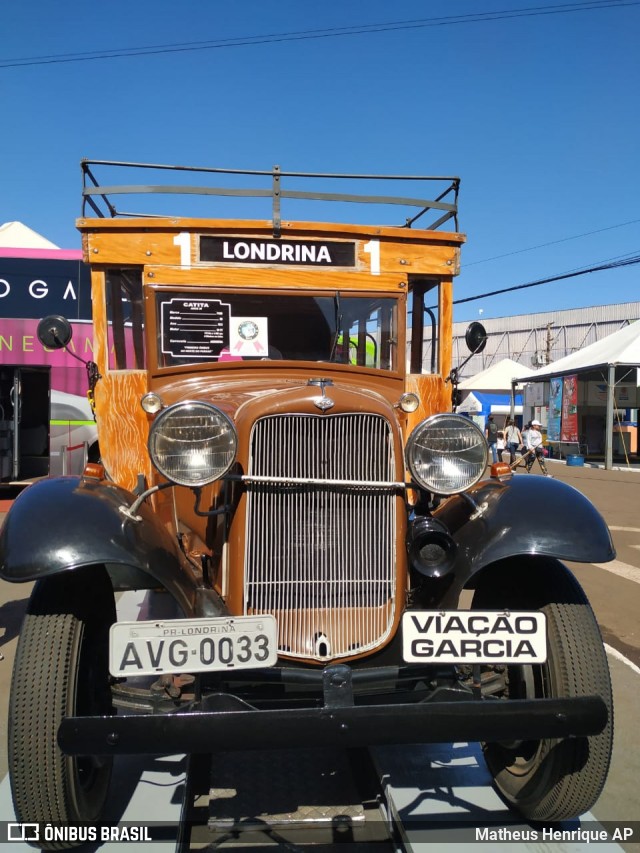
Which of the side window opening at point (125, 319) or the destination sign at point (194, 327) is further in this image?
the side window opening at point (125, 319)

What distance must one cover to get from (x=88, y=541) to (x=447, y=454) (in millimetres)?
1281

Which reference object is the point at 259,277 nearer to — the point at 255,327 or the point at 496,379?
the point at 255,327

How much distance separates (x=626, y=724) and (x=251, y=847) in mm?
2009

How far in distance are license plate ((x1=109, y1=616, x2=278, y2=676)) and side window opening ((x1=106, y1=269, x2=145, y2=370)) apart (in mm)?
1847

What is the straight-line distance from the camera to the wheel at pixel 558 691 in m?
2.50

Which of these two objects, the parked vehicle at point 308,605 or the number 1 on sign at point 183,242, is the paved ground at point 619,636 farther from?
the number 1 on sign at point 183,242

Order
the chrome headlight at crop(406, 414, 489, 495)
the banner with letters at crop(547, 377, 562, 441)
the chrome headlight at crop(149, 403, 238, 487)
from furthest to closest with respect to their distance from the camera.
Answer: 1. the banner with letters at crop(547, 377, 562, 441)
2. the chrome headlight at crop(406, 414, 489, 495)
3. the chrome headlight at crop(149, 403, 238, 487)

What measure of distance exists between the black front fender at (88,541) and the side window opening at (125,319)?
1189 mm

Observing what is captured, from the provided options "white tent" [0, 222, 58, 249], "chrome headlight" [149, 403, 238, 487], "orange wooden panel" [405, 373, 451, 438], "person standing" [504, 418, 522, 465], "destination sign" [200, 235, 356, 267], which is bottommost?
"person standing" [504, 418, 522, 465]

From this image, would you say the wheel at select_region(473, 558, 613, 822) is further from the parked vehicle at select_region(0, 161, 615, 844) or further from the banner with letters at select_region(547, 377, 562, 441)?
the banner with letters at select_region(547, 377, 562, 441)

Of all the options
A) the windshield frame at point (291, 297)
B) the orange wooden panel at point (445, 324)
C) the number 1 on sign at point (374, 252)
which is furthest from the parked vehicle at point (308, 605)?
the orange wooden panel at point (445, 324)

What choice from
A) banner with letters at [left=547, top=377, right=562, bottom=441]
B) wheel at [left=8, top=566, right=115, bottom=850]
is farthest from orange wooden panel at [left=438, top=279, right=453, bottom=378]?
banner with letters at [left=547, top=377, right=562, bottom=441]

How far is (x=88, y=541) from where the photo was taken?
2.39m

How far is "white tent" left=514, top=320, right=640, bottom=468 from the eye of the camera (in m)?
17.2
